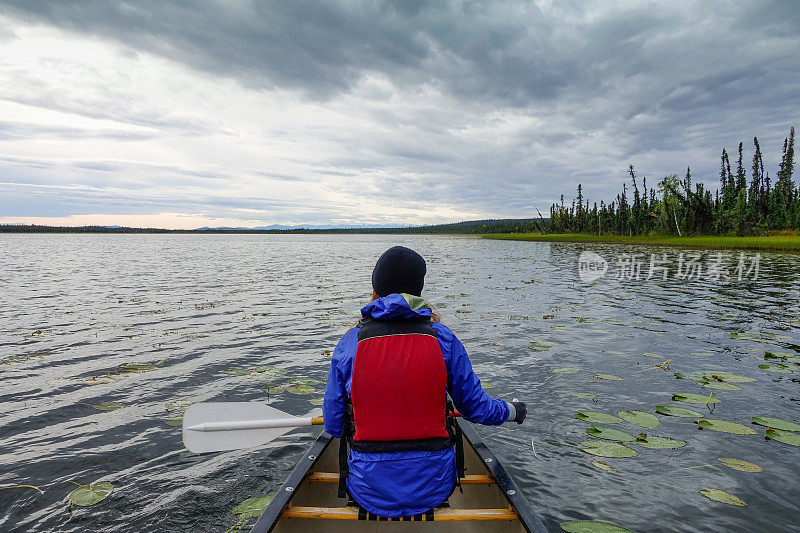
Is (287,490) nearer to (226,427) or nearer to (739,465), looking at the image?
(226,427)

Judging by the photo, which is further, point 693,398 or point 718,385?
point 718,385

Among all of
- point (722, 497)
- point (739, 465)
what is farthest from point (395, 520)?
point (739, 465)

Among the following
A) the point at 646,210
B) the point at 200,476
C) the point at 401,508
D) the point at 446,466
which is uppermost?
the point at 646,210

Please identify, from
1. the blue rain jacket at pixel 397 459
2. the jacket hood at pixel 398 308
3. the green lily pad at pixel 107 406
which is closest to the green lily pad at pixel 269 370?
the green lily pad at pixel 107 406

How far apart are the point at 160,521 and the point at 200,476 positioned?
0.95 meters

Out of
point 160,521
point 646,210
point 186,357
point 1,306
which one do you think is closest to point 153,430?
point 160,521

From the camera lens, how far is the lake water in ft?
16.9

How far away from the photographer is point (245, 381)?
9391mm

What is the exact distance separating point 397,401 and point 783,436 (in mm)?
6962

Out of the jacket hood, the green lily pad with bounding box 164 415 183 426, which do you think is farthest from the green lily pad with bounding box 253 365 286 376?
the jacket hood

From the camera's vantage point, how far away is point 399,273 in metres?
3.66

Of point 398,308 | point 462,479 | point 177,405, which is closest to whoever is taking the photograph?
point 398,308

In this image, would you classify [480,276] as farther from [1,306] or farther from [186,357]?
[1,306]

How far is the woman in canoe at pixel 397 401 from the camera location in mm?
3273
